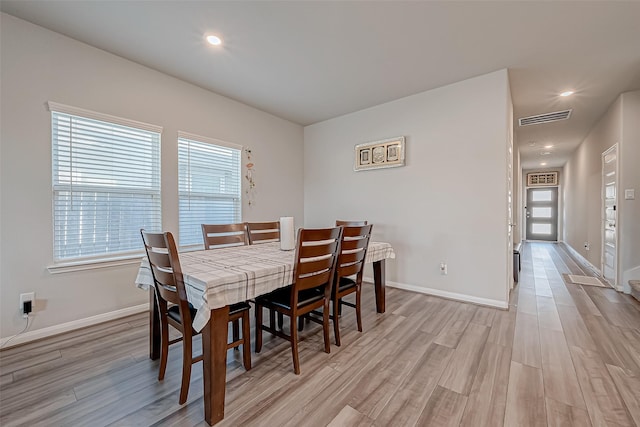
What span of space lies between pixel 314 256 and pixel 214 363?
2.63 ft

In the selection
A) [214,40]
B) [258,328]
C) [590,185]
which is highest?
[214,40]

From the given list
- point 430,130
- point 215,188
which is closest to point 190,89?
point 215,188

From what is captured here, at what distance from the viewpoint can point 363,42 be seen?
2430 millimetres

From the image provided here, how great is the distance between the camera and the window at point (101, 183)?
237 cm

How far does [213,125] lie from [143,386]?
9.62 ft

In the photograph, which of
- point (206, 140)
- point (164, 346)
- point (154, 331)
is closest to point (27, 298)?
point (154, 331)

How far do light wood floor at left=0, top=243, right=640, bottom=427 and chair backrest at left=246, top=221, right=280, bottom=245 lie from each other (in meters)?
1.04

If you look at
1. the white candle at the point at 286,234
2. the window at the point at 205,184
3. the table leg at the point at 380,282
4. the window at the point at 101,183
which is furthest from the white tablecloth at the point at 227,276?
the window at the point at 205,184

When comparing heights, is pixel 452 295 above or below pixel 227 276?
below

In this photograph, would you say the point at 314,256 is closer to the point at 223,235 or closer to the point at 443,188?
the point at 223,235

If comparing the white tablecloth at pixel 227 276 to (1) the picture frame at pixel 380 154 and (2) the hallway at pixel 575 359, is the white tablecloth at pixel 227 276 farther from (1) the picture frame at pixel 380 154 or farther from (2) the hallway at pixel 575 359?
(1) the picture frame at pixel 380 154

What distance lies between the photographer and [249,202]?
3986 millimetres

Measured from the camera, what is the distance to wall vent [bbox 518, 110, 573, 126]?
13.7 ft

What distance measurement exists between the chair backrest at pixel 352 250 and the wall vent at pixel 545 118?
4207 millimetres
